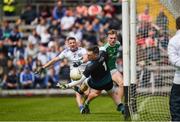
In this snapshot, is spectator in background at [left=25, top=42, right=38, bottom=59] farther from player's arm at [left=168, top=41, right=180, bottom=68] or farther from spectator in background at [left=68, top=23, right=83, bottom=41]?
player's arm at [left=168, top=41, right=180, bottom=68]

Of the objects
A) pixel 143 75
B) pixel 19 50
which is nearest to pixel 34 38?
pixel 19 50

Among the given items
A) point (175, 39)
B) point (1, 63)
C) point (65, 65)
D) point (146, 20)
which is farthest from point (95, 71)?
point (1, 63)

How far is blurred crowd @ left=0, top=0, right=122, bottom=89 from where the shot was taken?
28.0 meters

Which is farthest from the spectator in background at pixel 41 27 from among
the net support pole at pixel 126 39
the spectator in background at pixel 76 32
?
the net support pole at pixel 126 39

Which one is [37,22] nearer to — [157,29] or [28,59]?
[28,59]

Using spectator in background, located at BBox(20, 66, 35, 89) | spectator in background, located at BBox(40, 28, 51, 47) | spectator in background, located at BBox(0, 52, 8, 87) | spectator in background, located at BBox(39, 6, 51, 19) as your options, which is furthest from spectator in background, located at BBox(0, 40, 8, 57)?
spectator in background, located at BBox(39, 6, 51, 19)

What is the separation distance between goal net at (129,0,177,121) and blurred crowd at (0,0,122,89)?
6.01 meters

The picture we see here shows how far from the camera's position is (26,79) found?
2792 cm

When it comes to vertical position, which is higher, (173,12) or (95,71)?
(173,12)

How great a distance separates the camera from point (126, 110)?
1474cm

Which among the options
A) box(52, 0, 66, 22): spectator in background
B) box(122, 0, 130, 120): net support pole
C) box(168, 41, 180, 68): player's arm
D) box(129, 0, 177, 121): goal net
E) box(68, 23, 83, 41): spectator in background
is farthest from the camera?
box(52, 0, 66, 22): spectator in background

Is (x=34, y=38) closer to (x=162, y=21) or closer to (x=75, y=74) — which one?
(x=162, y=21)

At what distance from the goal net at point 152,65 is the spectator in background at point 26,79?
659cm

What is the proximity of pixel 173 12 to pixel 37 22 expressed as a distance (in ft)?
55.0
